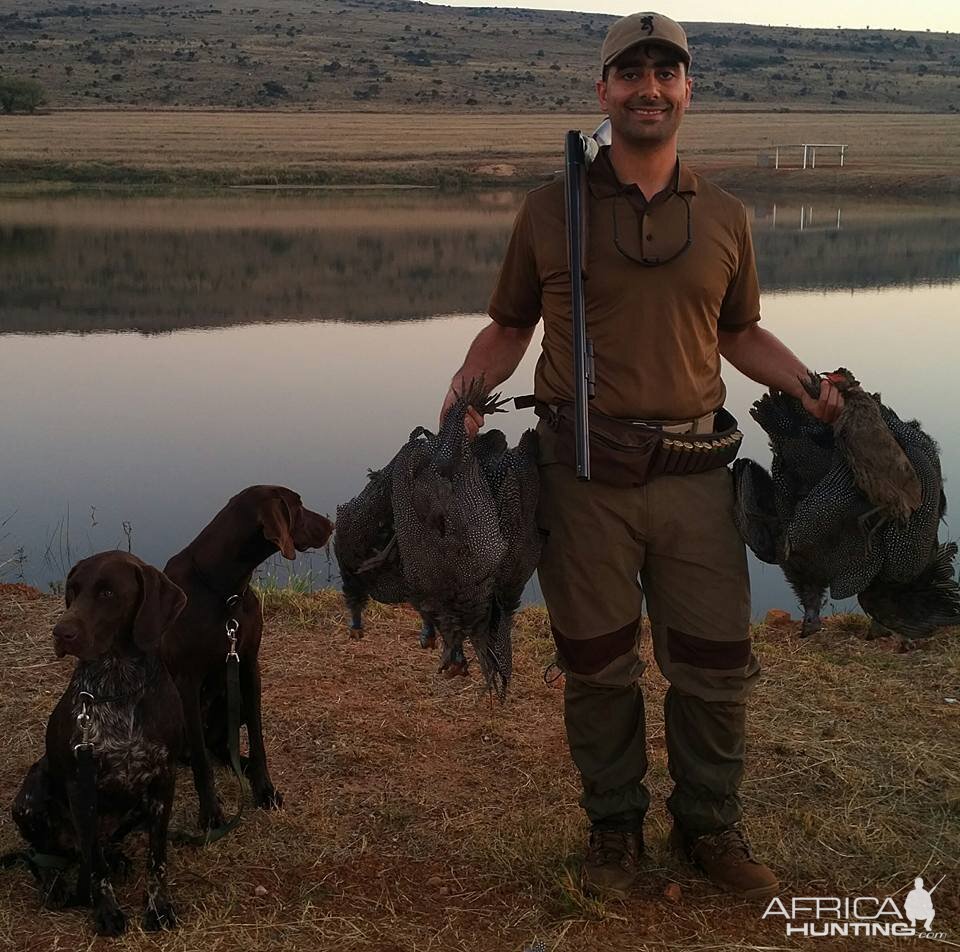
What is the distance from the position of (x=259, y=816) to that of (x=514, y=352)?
1970mm

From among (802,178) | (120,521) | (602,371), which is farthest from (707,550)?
(802,178)

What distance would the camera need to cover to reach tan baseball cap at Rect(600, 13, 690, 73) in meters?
3.85

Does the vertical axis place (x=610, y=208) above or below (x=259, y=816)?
above

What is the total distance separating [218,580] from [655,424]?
1.64m

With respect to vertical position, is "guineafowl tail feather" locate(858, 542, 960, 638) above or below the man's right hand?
below

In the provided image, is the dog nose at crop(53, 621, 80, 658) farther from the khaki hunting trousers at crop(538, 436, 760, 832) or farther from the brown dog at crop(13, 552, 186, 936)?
the khaki hunting trousers at crop(538, 436, 760, 832)

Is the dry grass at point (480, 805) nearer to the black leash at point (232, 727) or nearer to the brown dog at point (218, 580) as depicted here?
the black leash at point (232, 727)

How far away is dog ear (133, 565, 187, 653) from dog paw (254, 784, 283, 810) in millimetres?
1093

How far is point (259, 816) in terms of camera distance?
185 inches

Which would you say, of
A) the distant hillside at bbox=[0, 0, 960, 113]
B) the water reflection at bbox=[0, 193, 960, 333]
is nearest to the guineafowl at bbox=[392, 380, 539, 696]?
the water reflection at bbox=[0, 193, 960, 333]

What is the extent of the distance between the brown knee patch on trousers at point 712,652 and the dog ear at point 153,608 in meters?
1.61

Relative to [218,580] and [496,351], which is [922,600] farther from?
[218,580]

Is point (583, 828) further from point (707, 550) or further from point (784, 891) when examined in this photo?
point (707, 550)

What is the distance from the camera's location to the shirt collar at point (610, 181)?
13.0 feet
